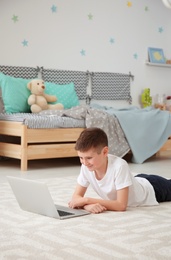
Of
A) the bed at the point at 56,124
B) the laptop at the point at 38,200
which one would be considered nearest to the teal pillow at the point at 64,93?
the bed at the point at 56,124

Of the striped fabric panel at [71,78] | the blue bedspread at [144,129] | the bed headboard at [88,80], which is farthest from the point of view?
the striped fabric panel at [71,78]

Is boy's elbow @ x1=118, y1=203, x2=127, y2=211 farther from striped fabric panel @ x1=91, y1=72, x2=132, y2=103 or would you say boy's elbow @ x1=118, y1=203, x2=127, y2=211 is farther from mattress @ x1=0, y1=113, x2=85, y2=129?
striped fabric panel @ x1=91, y1=72, x2=132, y2=103

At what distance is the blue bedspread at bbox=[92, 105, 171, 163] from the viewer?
4.27 meters

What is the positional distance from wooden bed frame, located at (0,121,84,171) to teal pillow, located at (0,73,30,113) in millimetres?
298

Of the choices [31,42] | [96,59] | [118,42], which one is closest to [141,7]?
[118,42]

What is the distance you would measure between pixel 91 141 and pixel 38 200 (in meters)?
0.34

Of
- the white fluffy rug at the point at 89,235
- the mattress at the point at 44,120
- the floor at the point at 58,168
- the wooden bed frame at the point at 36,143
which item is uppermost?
the mattress at the point at 44,120

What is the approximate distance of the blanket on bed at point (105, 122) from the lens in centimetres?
409

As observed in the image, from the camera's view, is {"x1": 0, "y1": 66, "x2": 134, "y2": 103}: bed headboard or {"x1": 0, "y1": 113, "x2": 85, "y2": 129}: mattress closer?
{"x1": 0, "y1": 113, "x2": 85, "y2": 129}: mattress

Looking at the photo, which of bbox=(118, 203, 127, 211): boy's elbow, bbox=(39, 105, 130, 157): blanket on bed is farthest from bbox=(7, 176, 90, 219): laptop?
bbox=(39, 105, 130, 157): blanket on bed

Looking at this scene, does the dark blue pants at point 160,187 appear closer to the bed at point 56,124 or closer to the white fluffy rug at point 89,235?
the white fluffy rug at point 89,235

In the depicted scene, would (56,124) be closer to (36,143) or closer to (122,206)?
(36,143)

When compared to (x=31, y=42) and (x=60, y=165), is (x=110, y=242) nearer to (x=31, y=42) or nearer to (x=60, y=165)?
(x=60, y=165)

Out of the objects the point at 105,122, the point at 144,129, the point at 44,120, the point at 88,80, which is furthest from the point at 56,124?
the point at 88,80
